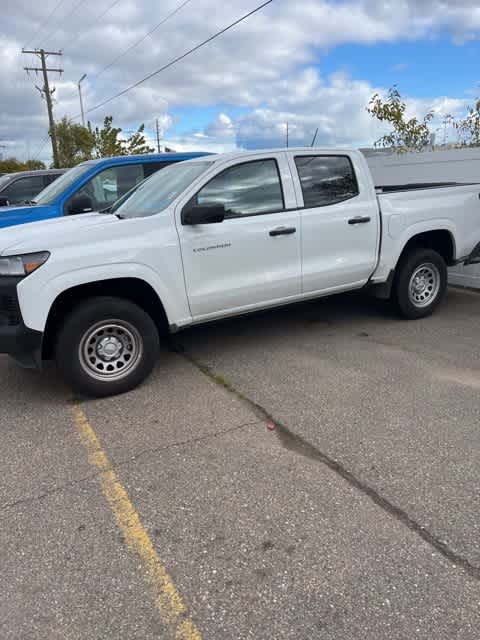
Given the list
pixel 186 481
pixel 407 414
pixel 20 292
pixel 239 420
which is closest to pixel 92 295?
pixel 20 292

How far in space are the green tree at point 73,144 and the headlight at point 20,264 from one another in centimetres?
3035

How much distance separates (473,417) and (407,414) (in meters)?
0.45

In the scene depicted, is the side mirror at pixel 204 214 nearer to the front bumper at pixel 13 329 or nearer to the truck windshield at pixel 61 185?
the front bumper at pixel 13 329

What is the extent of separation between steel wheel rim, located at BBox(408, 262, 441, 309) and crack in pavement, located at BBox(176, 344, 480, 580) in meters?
2.73

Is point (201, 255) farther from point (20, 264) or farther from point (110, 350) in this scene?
point (20, 264)

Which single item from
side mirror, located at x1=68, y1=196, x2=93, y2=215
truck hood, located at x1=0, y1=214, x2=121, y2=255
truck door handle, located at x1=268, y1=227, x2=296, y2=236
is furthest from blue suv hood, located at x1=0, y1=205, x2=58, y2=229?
truck door handle, located at x1=268, y1=227, x2=296, y2=236

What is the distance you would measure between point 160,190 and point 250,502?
317 centimetres

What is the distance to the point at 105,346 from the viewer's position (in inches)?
175

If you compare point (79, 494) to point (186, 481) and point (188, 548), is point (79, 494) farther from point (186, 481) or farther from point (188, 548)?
point (188, 548)

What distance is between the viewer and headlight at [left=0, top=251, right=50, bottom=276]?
4.04 m

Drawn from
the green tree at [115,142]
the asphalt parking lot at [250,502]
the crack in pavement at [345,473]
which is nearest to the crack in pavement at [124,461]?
the asphalt parking lot at [250,502]

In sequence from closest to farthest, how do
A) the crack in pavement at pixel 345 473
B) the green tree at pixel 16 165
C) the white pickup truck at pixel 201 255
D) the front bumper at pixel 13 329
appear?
the crack in pavement at pixel 345 473 < the front bumper at pixel 13 329 < the white pickup truck at pixel 201 255 < the green tree at pixel 16 165

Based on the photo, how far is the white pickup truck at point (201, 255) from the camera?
416 cm

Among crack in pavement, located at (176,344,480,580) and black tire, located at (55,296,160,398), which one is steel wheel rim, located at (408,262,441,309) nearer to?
crack in pavement, located at (176,344,480,580)
